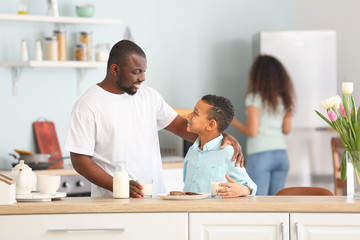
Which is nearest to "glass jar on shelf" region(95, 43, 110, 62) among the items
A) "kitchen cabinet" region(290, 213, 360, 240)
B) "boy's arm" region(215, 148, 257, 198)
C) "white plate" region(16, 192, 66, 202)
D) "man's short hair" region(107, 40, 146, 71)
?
"man's short hair" region(107, 40, 146, 71)

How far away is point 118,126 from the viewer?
3008mm

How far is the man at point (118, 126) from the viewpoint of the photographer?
113 inches

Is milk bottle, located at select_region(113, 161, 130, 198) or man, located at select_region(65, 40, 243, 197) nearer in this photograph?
milk bottle, located at select_region(113, 161, 130, 198)

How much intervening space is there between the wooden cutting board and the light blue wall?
59 millimetres

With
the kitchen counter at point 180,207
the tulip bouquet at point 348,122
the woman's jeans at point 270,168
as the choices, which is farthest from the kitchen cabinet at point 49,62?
the tulip bouquet at point 348,122

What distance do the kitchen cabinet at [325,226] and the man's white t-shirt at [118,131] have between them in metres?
0.83

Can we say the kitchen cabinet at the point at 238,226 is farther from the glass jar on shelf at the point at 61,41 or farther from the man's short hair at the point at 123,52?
the glass jar on shelf at the point at 61,41

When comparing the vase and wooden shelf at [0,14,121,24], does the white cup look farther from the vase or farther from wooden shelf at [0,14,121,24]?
wooden shelf at [0,14,121,24]

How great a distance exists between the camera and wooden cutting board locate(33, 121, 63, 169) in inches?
193

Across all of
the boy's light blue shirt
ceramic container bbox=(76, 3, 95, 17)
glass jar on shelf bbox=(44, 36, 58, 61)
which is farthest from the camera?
ceramic container bbox=(76, 3, 95, 17)

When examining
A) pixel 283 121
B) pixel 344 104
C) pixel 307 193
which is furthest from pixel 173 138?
pixel 344 104

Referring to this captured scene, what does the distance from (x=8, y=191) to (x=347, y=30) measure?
3.76 meters

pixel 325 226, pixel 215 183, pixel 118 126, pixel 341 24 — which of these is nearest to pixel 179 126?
pixel 118 126

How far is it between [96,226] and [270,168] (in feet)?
9.17
